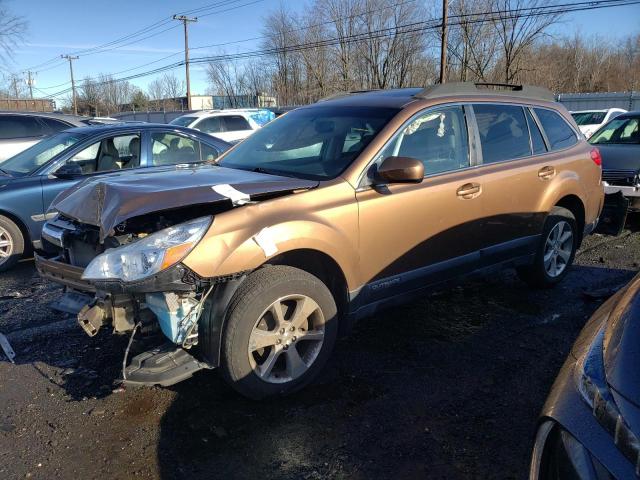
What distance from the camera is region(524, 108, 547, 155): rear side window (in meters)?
4.82

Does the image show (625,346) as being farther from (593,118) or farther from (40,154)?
(593,118)

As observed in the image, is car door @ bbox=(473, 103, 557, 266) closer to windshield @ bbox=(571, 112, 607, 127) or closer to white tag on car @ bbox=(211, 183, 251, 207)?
white tag on car @ bbox=(211, 183, 251, 207)

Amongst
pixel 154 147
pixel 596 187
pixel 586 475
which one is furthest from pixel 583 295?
pixel 154 147

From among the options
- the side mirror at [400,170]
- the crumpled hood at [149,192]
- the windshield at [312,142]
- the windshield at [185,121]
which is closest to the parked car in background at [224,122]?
the windshield at [185,121]

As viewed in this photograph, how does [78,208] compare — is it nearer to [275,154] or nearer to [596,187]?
[275,154]

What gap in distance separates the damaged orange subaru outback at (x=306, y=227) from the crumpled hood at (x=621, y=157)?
146 inches

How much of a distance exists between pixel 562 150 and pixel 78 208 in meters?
4.26

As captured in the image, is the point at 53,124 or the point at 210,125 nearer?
the point at 53,124

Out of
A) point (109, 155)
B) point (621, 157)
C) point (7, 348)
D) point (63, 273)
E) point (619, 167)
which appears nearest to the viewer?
point (63, 273)

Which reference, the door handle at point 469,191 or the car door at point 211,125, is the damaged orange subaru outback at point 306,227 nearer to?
the door handle at point 469,191

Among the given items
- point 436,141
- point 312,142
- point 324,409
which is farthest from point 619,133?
point 324,409

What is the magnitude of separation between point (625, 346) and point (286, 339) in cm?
192

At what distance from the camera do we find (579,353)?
1.99 meters

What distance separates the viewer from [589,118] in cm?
1973
